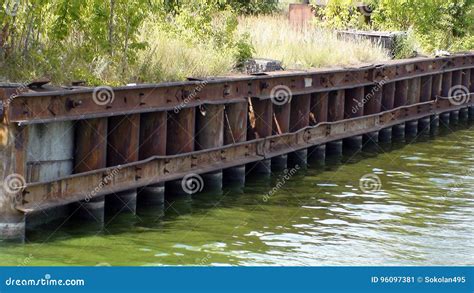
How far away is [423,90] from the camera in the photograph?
31.7 meters

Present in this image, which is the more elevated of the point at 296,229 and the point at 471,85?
the point at 471,85

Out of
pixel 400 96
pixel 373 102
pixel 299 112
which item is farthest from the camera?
pixel 400 96

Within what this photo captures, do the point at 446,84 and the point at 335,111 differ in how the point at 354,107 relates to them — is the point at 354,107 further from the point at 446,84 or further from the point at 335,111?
the point at 446,84

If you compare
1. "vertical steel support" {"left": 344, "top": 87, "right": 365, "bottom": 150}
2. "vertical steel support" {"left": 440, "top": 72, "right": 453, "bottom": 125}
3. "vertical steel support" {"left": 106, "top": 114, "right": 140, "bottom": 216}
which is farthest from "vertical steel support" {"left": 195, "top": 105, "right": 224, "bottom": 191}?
"vertical steel support" {"left": 440, "top": 72, "right": 453, "bottom": 125}

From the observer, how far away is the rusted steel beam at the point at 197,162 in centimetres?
1555

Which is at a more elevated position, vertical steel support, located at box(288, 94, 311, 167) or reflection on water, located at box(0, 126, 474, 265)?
vertical steel support, located at box(288, 94, 311, 167)

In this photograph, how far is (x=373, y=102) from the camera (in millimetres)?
27703

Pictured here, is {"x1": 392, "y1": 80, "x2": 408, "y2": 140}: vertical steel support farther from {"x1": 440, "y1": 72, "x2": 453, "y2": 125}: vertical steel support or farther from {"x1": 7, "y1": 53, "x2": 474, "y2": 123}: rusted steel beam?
{"x1": 440, "y1": 72, "x2": 453, "y2": 125}: vertical steel support

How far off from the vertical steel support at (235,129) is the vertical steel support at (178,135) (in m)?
1.54

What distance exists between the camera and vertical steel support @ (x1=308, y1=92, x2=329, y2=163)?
79.9 feet

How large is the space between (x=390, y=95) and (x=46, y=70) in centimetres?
1293

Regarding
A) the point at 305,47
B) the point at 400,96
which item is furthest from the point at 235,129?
the point at 400,96

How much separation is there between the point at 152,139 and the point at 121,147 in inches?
35.6

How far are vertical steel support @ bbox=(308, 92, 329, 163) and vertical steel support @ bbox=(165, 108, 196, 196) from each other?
576cm
